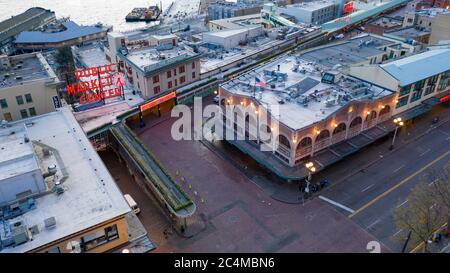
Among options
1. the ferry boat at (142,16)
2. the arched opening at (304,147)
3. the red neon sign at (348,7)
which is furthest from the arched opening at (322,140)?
the ferry boat at (142,16)

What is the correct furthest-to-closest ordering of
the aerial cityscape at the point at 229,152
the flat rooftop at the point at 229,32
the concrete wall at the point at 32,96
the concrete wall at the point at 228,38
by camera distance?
the flat rooftop at the point at 229,32 → the concrete wall at the point at 228,38 → the concrete wall at the point at 32,96 → the aerial cityscape at the point at 229,152

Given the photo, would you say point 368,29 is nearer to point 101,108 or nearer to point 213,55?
point 213,55

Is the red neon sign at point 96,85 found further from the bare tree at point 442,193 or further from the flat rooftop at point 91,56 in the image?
the bare tree at point 442,193

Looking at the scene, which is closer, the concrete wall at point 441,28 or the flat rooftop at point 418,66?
the flat rooftop at point 418,66

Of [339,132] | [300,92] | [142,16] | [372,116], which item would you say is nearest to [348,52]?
[372,116]

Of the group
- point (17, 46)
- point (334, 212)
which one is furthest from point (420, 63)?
point (17, 46)

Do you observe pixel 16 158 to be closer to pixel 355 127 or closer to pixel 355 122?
pixel 355 122
